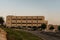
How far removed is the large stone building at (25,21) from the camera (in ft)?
603

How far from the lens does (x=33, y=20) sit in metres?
183

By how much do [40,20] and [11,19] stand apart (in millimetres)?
27146

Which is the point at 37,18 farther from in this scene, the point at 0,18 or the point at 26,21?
the point at 0,18

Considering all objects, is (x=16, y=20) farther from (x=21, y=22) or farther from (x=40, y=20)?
(x=40, y=20)

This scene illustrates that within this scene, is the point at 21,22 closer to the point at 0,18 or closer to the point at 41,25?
the point at 41,25

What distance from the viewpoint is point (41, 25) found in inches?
6993

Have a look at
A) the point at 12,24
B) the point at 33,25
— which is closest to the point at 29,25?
the point at 33,25

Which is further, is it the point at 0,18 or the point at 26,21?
the point at 26,21

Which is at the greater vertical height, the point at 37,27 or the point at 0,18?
the point at 0,18

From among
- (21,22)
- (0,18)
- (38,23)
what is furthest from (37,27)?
(0,18)

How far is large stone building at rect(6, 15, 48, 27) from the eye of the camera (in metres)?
184

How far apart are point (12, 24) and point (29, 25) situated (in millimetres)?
15882

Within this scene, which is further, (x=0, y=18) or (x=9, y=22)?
(x=9, y=22)

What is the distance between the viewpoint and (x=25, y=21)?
185 m
